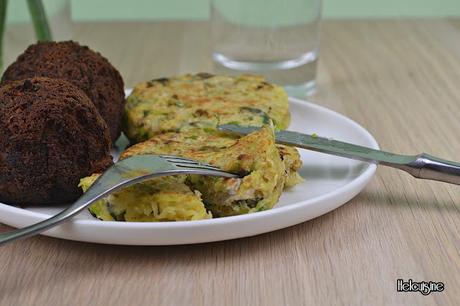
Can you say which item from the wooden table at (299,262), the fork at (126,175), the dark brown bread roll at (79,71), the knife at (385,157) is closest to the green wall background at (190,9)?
the wooden table at (299,262)

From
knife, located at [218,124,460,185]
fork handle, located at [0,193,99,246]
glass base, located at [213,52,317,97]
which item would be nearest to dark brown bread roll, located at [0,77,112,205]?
fork handle, located at [0,193,99,246]

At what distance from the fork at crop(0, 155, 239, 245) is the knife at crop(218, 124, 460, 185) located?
0.25 m

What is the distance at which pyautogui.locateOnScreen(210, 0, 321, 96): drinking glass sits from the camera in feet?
7.56

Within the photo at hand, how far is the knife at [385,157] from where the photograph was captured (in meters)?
1.49

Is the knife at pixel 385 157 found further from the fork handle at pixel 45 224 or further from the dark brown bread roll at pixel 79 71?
the fork handle at pixel 45 224

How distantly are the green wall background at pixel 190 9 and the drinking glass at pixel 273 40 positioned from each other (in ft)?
4.30

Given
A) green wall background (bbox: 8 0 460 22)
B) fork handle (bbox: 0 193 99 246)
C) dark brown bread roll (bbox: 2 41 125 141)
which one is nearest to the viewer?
fork handle (bbox: 0 193 99 246)

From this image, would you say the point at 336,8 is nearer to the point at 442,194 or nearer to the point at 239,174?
the point at 442,194

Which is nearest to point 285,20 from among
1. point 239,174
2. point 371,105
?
point 371,105

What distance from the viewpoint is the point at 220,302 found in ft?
3.94

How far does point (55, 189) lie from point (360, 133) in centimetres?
65

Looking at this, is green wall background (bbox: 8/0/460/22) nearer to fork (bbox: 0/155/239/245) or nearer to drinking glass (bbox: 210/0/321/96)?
drinking glass (bbox: 210/0/321/96)

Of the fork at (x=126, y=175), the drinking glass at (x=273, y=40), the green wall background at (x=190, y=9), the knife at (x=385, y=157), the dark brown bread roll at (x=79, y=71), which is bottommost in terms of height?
the green wall background at (x=190, y=9)

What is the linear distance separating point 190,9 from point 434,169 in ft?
7.61
